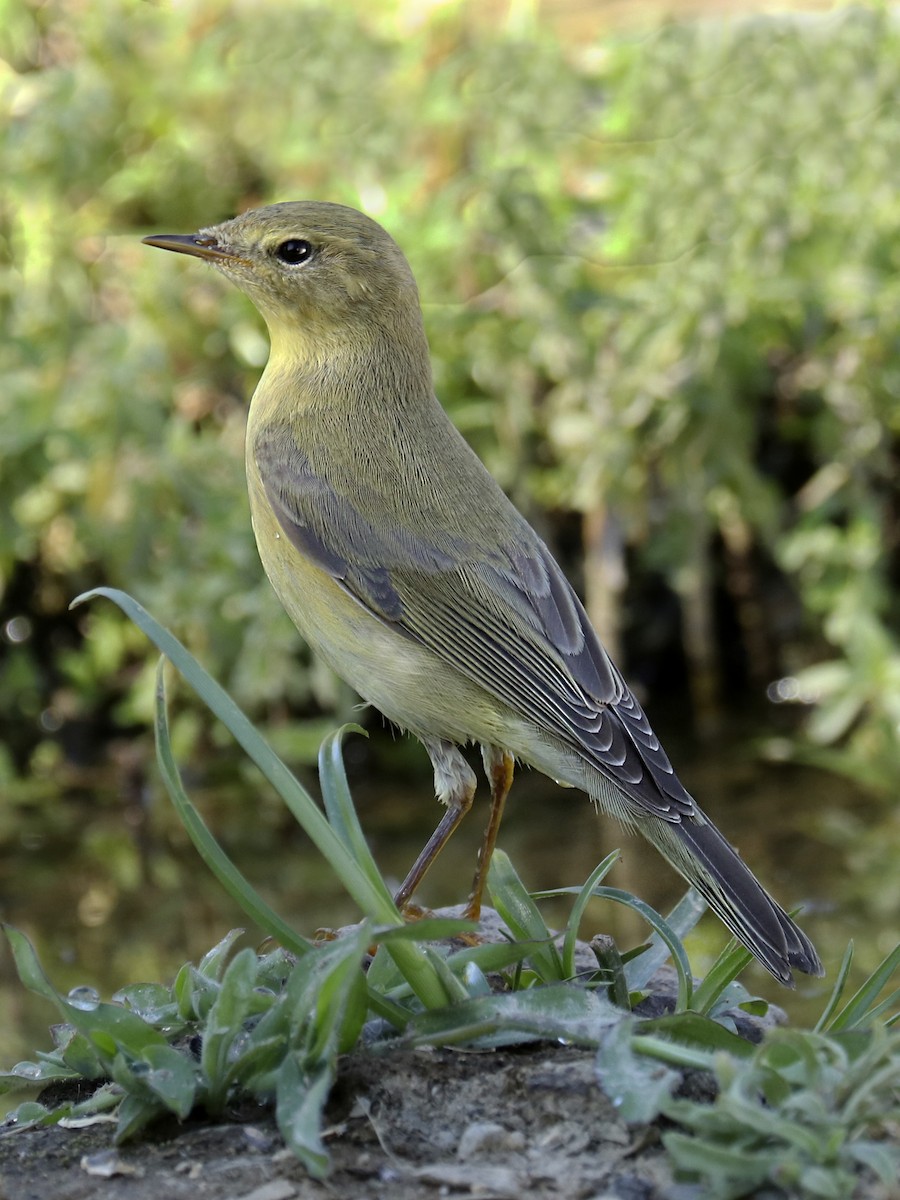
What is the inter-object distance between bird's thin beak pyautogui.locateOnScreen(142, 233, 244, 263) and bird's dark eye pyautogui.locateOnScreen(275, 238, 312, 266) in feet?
0.32

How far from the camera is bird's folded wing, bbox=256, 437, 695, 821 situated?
3.30m

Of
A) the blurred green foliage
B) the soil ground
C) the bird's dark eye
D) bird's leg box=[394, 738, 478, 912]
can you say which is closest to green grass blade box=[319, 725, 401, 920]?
the soil ground

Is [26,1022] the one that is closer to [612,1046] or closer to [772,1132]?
[612,1046]

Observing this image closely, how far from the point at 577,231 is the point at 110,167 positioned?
214 cm

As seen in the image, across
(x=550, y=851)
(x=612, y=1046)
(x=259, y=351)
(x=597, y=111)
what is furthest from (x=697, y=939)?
(x=597, y=111)

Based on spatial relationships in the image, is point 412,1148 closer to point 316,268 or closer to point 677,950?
point 677,950

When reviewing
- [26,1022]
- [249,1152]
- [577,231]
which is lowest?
[26,1022]

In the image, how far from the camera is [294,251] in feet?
12.5

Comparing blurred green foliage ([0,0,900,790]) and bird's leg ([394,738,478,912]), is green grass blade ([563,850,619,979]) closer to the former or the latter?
bird's leg ([394,738,478,912])

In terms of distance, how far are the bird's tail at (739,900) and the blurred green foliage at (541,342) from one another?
3.00 meters

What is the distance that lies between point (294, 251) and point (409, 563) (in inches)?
33.6

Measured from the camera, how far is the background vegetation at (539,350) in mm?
6293

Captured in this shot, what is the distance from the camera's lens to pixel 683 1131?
246cm

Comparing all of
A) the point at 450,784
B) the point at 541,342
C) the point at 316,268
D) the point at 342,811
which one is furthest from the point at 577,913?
the point at 541,342
